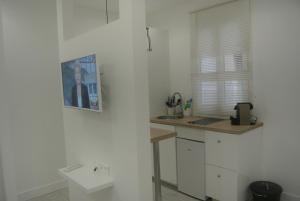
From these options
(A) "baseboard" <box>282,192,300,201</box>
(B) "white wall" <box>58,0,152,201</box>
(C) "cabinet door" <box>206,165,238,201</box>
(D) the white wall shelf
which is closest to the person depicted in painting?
(B) "white wall" <box>58,0,152,201</box>

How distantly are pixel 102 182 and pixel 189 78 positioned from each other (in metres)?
2.03

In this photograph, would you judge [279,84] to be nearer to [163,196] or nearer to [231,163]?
[231,163]

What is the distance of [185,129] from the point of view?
288 cm

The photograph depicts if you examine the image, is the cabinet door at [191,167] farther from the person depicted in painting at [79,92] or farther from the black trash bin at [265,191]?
the person depicted in painting at [79,92]

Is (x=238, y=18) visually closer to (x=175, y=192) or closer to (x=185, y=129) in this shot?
(x=185, y=129)

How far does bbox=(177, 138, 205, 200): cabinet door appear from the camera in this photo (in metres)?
Answer: 2.77

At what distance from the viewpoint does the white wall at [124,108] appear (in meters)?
1.69

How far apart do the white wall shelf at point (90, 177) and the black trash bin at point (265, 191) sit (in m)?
1.52

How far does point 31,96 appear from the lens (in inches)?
117

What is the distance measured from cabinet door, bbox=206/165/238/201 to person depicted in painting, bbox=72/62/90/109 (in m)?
1.59

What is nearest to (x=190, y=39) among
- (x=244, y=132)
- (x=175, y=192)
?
(x=244, y=132)

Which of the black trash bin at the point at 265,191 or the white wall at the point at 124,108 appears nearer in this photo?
the white wall at the point at 124,108

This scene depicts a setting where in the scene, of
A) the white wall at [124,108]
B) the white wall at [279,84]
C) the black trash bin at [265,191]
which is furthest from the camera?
the white wall at [279,84]

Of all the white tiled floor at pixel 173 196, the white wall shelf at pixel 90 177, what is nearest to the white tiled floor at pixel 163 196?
the white tiled floor at pixel 173 196
